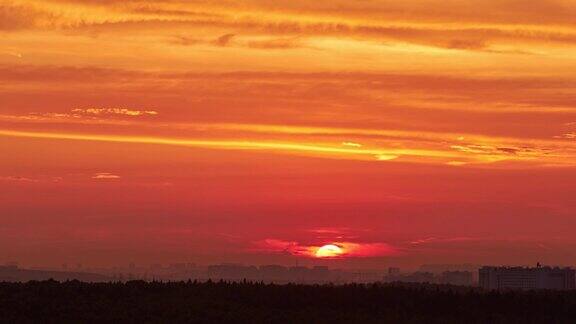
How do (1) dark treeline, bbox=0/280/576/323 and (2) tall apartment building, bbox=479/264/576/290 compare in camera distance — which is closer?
(1) dark treeline, bbox=0/280/576/323

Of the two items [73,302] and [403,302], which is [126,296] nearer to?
[73,302]

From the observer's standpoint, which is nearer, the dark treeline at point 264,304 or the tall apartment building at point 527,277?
the dark treeline at point 264,304

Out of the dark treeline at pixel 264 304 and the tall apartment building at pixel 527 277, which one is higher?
the tall apartment building at pixel 527 277

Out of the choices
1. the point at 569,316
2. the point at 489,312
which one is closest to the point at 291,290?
the point at 489,312

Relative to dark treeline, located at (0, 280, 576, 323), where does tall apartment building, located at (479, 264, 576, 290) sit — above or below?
above

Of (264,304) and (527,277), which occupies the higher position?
(527,277)

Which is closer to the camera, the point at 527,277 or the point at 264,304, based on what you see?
the point at 264,304

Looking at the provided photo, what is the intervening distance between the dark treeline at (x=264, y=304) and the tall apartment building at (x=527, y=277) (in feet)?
314

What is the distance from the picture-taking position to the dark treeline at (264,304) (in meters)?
56.5

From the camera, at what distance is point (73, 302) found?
5806 cm

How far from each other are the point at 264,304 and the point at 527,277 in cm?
12097

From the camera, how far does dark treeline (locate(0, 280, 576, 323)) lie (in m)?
56.5

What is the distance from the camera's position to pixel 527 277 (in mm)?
175000

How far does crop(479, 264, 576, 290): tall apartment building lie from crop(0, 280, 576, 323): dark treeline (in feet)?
314
